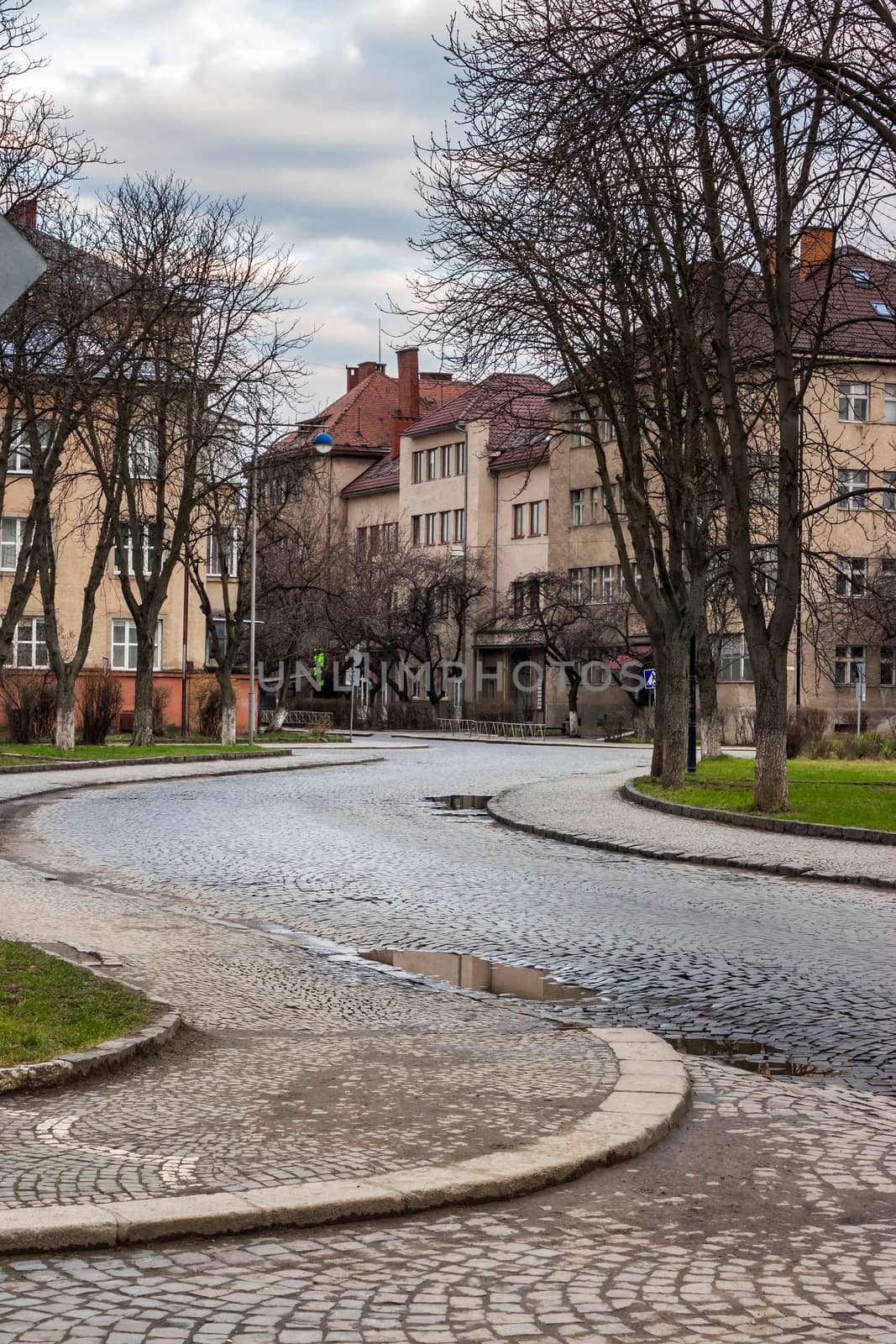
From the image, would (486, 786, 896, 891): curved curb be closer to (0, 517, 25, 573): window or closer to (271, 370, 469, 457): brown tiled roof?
(0, 517, 25, 573): window

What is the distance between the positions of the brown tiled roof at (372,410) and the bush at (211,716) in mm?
43730

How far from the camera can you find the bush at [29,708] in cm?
4425

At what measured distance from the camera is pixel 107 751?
3947 centimetres

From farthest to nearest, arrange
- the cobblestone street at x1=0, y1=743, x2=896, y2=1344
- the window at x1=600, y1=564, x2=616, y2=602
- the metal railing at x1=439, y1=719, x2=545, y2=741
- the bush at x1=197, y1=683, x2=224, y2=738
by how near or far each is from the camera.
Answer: the window at x1=600, y1=564, x2=616, y2=602, the metal railing at x1=439, y1=719, x2=545, y2=741, the bush at x1=197, y1=683, x2=224, y2=738, the cobblestone street at x1=0, y1=743, x2=896, y2=1344

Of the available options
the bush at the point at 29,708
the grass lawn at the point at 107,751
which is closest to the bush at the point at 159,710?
the grass lawn at the point at 107,751

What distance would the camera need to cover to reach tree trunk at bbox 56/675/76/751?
39438 mm

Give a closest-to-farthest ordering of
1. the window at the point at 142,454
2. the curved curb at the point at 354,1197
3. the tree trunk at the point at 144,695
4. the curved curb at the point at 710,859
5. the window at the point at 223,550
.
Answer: the curved curb at the point at 354,1197, the curved curb at the point at 710,859, the window at the point at 142,454, the tree trunk at the point at 144,695, the window at the point at 223,550

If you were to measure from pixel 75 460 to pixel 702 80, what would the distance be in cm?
4122

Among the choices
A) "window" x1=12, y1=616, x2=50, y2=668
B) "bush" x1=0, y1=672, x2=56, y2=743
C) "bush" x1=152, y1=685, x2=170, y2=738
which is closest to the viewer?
"bush" x1=0, y1=672, x2=56, y2=743

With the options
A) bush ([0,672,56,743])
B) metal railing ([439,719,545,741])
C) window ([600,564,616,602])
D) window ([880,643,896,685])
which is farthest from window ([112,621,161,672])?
window ([880,643,896,685])

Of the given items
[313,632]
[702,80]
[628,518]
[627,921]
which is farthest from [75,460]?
[627,921]

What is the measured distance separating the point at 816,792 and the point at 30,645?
35737 millimetres

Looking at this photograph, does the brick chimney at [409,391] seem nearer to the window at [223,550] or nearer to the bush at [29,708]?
the window at [223,550]

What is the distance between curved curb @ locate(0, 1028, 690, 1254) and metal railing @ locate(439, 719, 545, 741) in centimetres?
5948
